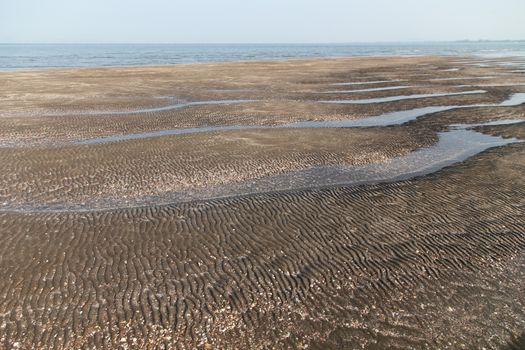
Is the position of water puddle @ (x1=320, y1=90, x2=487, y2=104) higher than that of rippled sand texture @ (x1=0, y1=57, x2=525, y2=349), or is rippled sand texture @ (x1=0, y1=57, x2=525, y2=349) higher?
water puddle @ (x1=320, y1=90, x2=487, y2=104)

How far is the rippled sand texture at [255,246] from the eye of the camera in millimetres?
8750

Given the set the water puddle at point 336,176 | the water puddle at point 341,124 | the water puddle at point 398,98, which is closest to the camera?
the water puddle at point 336,176

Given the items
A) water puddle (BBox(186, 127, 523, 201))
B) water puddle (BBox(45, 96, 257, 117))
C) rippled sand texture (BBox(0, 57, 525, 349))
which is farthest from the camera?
water puddle (BBox(45, 96, 257, 117))

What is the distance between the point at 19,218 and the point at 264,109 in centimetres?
2418

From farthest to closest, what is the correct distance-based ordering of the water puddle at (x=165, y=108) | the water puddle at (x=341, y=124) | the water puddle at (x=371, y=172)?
the water puddle at (x=165, y=108) → the water puddle at (x=341, y=124) → the water puddle at (x=371, y=172)

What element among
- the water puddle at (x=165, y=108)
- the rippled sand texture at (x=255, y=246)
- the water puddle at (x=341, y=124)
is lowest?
the rippled sand texture at (x=255, y=246)

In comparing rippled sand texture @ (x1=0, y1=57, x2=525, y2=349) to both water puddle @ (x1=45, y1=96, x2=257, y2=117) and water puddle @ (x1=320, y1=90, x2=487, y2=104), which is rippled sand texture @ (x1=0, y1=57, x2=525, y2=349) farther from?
water puddle @ (x1=320, y1=90, x2=487, y2=104)

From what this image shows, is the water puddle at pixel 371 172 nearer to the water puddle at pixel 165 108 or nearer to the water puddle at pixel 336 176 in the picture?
the water puddle at pixel 336 176

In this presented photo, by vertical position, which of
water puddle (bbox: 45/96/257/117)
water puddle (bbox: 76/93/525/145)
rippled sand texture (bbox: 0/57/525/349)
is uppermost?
water puddle (bbox: 45/96/257/117)

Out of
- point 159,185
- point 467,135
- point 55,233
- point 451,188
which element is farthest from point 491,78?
point 55,233

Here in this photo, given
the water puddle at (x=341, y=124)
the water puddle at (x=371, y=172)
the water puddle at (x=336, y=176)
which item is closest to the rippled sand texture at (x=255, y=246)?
the water puddle at (x=336, y=176)

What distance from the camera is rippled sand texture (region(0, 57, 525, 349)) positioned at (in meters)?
8.75

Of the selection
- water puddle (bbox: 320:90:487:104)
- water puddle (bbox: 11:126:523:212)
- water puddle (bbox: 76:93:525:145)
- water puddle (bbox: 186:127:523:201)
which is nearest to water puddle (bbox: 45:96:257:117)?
water puddle (bbox: 76:93:525:145)

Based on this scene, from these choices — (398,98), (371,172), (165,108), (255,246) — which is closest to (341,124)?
(371,172)
